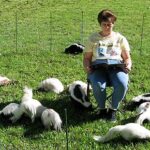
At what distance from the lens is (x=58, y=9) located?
1431 cm

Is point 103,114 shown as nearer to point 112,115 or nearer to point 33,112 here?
point 112,115

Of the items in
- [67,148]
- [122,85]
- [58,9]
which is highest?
[58,9]

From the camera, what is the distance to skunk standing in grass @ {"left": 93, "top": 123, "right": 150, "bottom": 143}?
17.4 feet

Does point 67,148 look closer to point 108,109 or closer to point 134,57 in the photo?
point 108,109

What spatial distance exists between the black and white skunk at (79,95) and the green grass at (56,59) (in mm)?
117

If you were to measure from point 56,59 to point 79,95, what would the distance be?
2502mm

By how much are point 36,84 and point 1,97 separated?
758 mm

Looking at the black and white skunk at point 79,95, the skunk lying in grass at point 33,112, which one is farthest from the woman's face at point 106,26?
the skunk lying in grass at point 33,112

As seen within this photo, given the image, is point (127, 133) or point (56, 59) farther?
point (56, 59)

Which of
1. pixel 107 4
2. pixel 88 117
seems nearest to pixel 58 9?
pixel 107 4

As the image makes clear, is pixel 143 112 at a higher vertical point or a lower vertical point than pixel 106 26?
lower

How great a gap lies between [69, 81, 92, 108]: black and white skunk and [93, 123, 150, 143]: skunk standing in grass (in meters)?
0.86

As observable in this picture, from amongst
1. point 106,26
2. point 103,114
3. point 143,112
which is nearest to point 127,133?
point 143,112

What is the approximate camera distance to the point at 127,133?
17.5 feet
